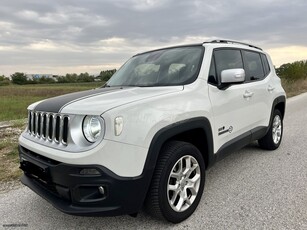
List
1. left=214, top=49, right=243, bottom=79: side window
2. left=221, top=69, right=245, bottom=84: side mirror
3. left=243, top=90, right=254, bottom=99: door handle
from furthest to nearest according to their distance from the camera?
left=243, top=90, right=254, bottom=99: door handle < left=214, top=49, right=243, bottom=79: side window < left=221, top=69, right=245, bottom=84: side mirror

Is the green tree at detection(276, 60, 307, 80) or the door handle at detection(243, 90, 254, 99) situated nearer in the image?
the door handle at detection(243, 90, 254, 99)

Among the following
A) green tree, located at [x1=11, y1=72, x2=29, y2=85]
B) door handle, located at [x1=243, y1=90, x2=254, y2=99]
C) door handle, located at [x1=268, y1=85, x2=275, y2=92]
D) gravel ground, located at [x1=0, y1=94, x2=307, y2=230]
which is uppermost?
green tree, located at [x1=11, y1=72, x2=29, y2=85]

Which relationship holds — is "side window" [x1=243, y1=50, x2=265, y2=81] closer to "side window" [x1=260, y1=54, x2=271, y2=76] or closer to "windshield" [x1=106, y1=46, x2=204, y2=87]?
"side window" [x1=260, y1=54, x2=271, y2=76]

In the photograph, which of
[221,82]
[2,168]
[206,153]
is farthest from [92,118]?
[2,168]

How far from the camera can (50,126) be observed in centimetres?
286

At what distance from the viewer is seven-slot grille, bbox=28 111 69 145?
2.67 metres

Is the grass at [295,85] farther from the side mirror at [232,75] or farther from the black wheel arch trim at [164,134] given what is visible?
the black wheel arch trim at [164,134]

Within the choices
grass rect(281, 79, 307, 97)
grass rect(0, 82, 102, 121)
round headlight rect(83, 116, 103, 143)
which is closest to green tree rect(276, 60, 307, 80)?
grass rect(281, 79, 307, 97)

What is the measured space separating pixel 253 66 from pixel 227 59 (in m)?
0.91

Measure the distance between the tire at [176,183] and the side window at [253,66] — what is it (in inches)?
76.2

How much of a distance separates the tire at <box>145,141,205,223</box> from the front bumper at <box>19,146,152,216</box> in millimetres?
168

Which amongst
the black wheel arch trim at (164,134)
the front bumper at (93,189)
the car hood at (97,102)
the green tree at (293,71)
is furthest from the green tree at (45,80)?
the front bumper at (93,189)

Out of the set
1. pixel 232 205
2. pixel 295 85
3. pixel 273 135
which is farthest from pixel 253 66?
pixel 295 85

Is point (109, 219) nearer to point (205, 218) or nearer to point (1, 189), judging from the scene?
point (205, 218)
